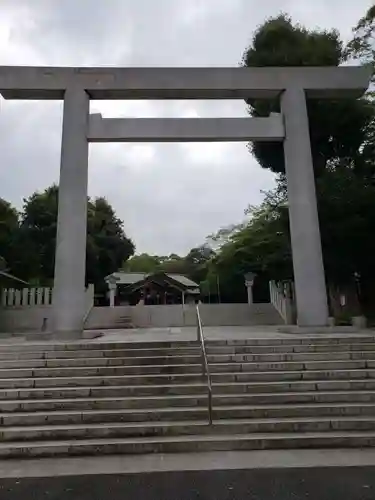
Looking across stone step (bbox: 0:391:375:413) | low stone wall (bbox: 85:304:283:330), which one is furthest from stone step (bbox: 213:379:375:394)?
low stone wall (bbox: 85:304:283:330)

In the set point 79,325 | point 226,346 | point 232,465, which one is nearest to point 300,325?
point 226,346

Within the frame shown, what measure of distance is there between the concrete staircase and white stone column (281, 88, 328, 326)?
1.87 meters

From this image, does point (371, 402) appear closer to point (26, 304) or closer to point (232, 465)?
point (232, 465)

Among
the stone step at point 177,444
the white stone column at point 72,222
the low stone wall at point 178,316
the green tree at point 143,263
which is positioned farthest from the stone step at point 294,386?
the green tree at point 143,263

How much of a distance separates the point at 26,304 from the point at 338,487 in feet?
41.1

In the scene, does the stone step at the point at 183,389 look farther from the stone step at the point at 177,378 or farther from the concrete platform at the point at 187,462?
the concrete platform at the point at 187,462

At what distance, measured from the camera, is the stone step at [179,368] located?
552 centimetres

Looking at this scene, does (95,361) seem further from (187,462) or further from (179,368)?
(187,462)

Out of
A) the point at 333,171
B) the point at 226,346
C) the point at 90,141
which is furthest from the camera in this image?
the point at 333,171

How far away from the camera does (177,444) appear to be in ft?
13.1

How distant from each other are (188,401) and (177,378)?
59cm

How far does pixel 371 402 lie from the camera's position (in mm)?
4855

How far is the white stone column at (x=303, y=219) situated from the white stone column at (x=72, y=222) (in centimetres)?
437

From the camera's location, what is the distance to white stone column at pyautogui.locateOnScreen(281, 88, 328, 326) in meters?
8.40
